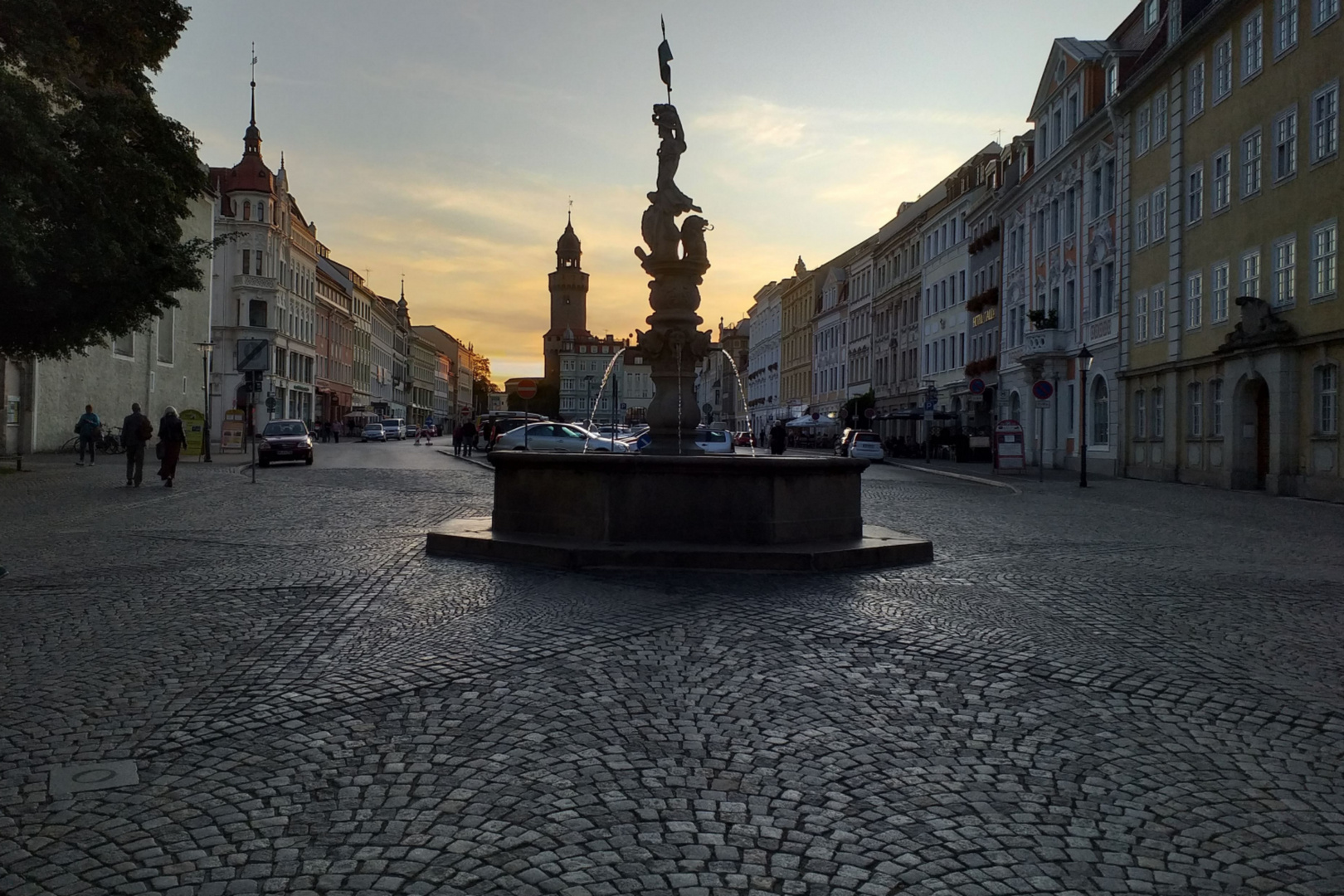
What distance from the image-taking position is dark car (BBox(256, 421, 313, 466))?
127 feet

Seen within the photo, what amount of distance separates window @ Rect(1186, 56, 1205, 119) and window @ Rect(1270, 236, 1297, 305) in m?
6.38

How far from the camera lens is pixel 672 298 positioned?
16.1 meters

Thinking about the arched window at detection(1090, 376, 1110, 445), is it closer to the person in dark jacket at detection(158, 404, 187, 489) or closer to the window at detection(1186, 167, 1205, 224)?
the window at detection(1186, 167, 1205, 224)

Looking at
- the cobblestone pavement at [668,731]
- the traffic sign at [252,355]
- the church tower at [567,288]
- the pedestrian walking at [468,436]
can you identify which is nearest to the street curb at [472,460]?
the pedestrian walking at [468,436]

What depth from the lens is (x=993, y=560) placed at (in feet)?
42.6

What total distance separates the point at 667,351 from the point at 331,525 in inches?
202

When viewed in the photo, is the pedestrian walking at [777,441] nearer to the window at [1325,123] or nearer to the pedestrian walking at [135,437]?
the window at [1325,123]

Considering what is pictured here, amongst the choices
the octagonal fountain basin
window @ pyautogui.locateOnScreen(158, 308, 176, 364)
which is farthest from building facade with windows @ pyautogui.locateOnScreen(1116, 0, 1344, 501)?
window @ pyautogui.locateOnScreen(158, 308, 176, 364)

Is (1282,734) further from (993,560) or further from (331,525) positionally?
(331,525)

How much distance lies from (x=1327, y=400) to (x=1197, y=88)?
36.9ft

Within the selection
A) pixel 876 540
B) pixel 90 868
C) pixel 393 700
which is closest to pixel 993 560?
pixel 876 540

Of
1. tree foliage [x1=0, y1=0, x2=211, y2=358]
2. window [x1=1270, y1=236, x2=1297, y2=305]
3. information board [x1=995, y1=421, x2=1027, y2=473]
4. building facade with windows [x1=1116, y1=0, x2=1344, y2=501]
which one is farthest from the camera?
information board [x1=995, y1=421, x2=1027, y2=473]

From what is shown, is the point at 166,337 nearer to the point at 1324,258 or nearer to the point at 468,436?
the point at 468,436

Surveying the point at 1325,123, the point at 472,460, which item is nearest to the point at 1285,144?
the point at 1325,123
